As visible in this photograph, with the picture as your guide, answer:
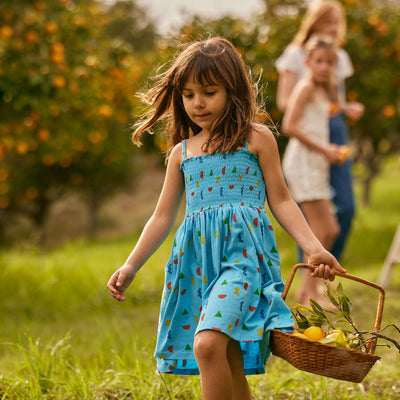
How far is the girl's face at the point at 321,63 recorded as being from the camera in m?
4.42

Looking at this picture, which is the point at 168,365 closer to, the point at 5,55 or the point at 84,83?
the point at 5,55

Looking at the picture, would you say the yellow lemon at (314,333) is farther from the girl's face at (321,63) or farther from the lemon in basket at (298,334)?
the girl's face at (321,63)

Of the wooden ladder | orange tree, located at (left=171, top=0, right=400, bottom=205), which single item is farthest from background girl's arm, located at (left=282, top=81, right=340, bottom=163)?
orange tree, located at (left=171, top=0, right=400, bottom=205)

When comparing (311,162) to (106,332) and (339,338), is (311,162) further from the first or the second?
(339,338)

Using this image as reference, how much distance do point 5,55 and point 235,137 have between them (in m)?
3.54

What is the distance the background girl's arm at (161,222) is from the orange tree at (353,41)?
5644 millimetres

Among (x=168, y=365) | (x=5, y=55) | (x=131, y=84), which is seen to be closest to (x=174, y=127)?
(x=168, y=365)

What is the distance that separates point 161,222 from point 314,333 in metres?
0.69

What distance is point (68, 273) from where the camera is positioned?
689cm

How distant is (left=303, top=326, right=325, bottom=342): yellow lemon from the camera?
82.2 inches

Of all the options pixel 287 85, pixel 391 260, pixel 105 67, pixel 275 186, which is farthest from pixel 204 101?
pixel 105 67

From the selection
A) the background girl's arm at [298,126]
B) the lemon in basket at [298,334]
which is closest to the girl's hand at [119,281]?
the lemon in basket at [298,334]

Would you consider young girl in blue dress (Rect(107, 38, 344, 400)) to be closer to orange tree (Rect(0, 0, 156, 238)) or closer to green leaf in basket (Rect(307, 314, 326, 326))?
green leaf in basket (Rect(307, 314, 326, 326))

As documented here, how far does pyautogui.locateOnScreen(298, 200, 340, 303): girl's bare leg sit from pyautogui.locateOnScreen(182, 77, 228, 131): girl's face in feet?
7.35
